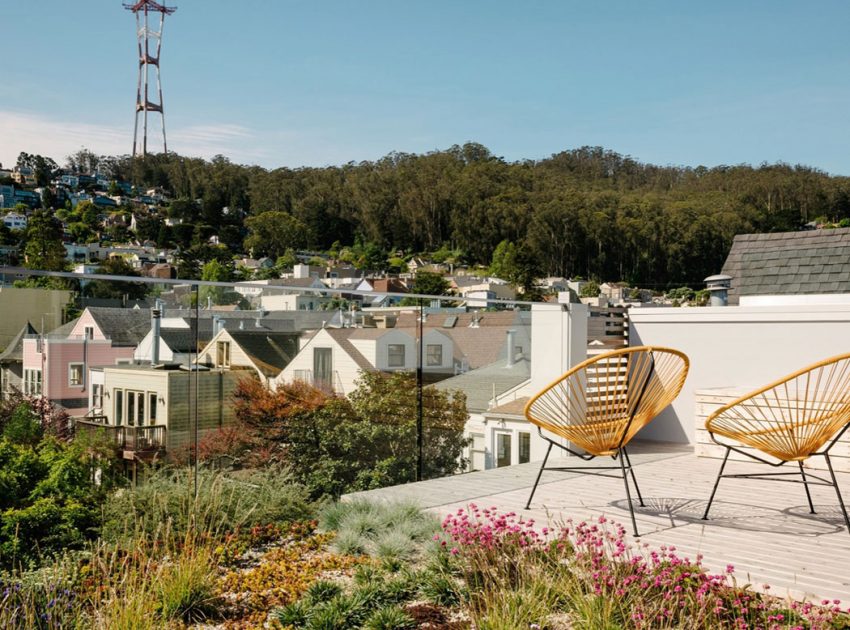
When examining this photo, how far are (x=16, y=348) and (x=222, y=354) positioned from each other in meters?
0.95

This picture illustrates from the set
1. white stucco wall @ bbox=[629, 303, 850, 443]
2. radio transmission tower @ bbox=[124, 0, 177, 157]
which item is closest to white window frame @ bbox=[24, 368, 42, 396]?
white stucco wall @ bbox=[629, 303, 850, 443]

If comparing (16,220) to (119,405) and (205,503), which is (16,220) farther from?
(205,503)

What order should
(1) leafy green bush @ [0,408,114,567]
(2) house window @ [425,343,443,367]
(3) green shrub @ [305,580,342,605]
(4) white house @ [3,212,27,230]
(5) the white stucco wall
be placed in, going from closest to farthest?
(3) green shrub @ [305,580,342,605], (1) leafy green bush @ [0,408,114,567], (2) house window @ [425,343,443,367], (5) the white stucco wall, (4) white house @ [3,212,27,230]

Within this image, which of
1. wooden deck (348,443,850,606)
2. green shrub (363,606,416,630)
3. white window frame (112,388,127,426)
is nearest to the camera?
green shrub (363,606,416,630)

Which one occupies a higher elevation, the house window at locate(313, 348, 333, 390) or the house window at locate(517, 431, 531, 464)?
the house window at locate(313, 348, 333, 390)

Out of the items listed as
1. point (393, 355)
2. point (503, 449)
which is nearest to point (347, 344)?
point (393, 355)

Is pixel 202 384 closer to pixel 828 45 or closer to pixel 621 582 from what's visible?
pixel 621 582

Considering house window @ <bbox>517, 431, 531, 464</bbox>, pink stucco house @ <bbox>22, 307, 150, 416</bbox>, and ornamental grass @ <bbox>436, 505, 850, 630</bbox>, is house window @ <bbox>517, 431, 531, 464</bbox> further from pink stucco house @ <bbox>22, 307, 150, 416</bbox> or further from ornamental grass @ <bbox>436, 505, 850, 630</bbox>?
pink stucco house @ <bbox>22, 307, 150, 416</bbox>

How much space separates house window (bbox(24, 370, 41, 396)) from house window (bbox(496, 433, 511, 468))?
2.87m

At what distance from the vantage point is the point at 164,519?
3.47 m

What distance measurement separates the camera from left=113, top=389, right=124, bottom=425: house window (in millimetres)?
3570

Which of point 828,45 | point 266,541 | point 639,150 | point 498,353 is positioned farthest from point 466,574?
point 639,150

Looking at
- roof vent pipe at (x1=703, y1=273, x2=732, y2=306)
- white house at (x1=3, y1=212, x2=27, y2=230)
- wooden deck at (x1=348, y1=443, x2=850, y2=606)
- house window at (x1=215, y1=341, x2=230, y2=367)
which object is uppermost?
white house at (x1=3, y1=212, x2=27, y2=230)

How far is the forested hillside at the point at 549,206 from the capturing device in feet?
262
